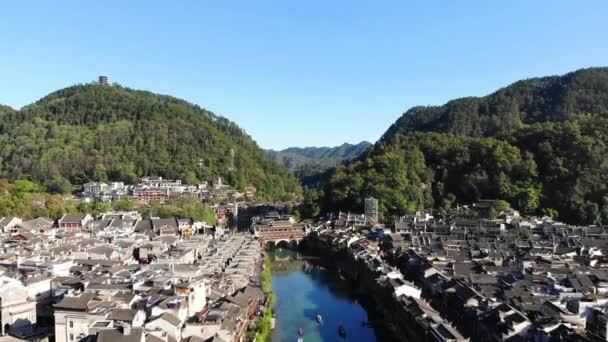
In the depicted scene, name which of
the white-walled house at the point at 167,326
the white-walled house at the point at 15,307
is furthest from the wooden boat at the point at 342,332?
the white-walled house at the point at 15,307

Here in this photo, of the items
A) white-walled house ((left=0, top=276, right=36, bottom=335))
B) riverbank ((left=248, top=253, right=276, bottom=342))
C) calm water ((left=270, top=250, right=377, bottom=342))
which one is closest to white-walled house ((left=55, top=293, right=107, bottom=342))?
white-walled house ((left=0, top=276, right=36, bottom=335))

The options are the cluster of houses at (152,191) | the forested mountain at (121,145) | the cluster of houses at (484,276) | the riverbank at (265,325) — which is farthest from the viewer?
the forested mountain at (121,145)

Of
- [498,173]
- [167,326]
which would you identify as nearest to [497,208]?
[498,173]

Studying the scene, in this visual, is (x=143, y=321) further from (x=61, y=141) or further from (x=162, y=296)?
(x=61, y=141)

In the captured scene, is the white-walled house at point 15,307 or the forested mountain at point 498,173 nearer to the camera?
the white-walled house at point 15,307

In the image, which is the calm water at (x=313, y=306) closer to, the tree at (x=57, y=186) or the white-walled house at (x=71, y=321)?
the white-walled house at (x=71, y=321)

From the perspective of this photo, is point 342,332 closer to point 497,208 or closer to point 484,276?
point 484,276
